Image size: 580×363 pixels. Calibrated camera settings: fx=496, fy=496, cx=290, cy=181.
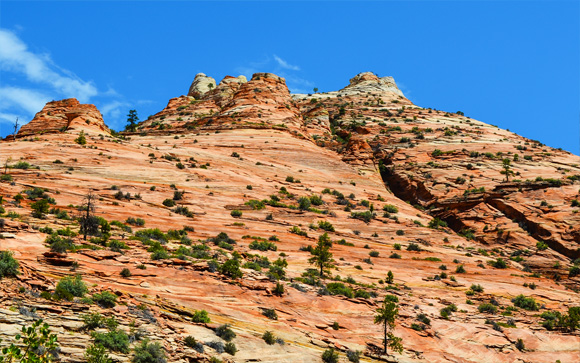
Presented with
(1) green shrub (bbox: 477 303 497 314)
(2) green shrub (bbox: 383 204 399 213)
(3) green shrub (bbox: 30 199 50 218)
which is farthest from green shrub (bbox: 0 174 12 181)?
(1) green shrub (bbox: 477 303 497 314)

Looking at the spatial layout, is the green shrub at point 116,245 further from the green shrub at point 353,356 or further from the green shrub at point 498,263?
the green shrub at point 498,263

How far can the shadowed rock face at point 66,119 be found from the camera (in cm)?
6700

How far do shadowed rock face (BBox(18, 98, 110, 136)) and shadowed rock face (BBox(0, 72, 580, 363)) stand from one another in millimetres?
840

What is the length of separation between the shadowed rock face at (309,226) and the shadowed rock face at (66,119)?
0.84 meters

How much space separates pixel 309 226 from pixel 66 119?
46623 millimetres

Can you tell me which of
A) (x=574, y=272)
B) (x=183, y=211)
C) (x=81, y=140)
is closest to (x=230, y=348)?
(x=183, y=211)

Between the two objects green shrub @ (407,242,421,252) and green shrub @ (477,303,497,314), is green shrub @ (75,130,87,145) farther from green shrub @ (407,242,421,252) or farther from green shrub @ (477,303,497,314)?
green shrub @ (477,303,497,314)

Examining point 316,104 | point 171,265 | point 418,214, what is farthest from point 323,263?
point 316,104

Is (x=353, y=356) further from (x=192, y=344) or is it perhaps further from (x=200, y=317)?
(x=192, y=344)

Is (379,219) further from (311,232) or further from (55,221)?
(55,221)

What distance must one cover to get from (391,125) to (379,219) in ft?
132

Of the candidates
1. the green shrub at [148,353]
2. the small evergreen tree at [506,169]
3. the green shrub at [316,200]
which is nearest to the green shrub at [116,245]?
the green shrub at [148,353]

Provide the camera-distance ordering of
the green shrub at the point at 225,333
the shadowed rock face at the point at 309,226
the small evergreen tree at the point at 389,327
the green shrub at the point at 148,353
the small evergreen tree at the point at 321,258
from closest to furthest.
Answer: the green shrub at the point at 148,353, the green shrub at the point at 225,333, the shadowed rock face at the point at 309,226, the small evergreen tree at the point at 389,327, the small evergreen tree at the point at 321,258

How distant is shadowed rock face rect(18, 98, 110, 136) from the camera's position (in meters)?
67.0
